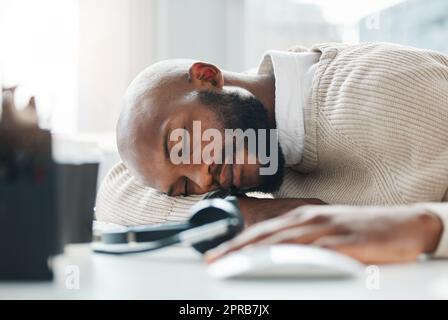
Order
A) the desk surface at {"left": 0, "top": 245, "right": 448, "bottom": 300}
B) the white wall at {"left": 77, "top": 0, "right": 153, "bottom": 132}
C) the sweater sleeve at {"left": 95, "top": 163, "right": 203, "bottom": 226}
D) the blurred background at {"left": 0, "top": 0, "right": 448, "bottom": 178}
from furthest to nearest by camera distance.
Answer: the white wall at {"left": 77, "top": 0, "right": 153, "bottom": 132} → the blurred background at {"left": 0, "top": 0, "right": 448, "bottom": 178} → the sweater sleeve at {"left": 95, "top": 163, "right": 203, "bottom": 226} → the desk surface at {"left": 0, "top": 245, "right": 448, "bottom": 300}

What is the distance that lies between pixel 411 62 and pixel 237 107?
30 cm

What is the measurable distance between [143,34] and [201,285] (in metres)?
1.45

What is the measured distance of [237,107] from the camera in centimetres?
113

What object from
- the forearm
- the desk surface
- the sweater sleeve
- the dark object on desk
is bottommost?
the sweater sleeve

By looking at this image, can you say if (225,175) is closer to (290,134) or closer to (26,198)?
(290,134)

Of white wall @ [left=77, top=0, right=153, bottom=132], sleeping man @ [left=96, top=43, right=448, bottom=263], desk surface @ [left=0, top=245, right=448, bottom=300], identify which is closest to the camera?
desk surface @ [left=0, top=245, right=448, bottom=300]

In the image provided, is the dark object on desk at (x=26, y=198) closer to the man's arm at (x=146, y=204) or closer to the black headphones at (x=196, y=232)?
the black headphones at (x=196, y=232)

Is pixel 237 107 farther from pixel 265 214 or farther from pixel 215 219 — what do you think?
pixel 215 219

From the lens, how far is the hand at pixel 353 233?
59cm

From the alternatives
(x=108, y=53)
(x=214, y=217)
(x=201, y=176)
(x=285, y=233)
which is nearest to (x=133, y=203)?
(x=201, y=176)

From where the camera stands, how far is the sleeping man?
3.18 feet

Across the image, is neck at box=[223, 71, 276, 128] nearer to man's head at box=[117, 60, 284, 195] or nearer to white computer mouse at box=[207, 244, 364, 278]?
man's head at box=[117, 60, 284, 195]

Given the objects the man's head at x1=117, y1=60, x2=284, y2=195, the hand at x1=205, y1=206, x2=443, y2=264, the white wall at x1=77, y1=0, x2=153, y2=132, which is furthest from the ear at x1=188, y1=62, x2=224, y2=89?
the white wall at x1=77, y1=0, x2=153, y2=132
